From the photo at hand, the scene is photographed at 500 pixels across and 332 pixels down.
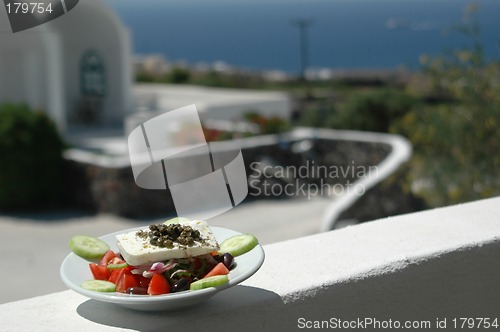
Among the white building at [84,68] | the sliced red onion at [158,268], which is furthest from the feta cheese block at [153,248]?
the white building at [84,68]

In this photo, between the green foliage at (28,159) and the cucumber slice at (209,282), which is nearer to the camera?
the cucumber slice at (209,282)

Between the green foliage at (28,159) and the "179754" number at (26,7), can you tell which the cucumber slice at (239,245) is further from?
the "179754" number at (26,7)

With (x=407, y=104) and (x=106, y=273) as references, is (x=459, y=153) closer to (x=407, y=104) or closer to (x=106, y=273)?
(x=106, y=273)

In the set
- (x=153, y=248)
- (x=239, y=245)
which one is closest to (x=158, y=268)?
(x=153, y=248)

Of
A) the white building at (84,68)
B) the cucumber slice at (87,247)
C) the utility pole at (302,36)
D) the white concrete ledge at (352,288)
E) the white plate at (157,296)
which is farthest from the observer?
Answer: the utility pole at (302,36)

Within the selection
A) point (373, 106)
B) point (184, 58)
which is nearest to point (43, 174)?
point (373, 106)

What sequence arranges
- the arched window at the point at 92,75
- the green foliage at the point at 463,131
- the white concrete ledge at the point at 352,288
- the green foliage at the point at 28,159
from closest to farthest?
the white concrete ledge at the point at 352,288 → the green foliage at the point at 463,131 → the green foliage at the point at 28,159 → the arched window at the point at 92,75

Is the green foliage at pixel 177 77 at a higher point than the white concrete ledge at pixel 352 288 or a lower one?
lower

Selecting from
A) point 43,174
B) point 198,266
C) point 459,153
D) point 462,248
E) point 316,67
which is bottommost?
point 316,67
